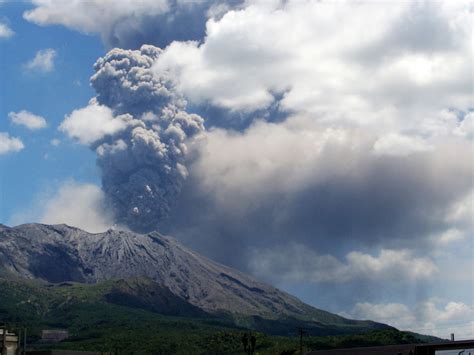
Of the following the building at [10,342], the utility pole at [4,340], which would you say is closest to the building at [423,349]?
the building at [10,342]

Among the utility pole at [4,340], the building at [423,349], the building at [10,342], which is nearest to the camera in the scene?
the building at [423,349]

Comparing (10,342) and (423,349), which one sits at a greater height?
(10,342)

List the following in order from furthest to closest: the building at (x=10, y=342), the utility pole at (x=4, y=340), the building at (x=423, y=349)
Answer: the building at (x=10, y=342), the utility pole at (x=4, y=340), the building at (x=423, y=349)

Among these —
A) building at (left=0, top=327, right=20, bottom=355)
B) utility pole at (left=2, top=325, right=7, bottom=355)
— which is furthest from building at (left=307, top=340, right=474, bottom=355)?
utility pole at (left=2, top=325, right=7, bottom=355)

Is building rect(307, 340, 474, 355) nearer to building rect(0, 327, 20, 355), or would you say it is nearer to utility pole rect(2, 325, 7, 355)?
building rect(0, 327, 20, 355)

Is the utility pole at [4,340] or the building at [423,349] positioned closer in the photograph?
the building at [423,349]

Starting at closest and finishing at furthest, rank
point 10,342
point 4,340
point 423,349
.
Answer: point 4,340 → point 423,349 → point 10,342

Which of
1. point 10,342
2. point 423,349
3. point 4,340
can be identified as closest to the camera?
point 4,340

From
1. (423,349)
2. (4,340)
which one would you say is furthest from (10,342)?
(423,349)

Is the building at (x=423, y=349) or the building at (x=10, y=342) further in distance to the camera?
the building at (x=10, y=342)

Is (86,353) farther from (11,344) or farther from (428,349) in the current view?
(428,349)

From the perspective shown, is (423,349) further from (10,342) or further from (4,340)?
(10,342)

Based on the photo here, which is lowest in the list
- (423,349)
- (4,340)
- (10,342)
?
(423,349)

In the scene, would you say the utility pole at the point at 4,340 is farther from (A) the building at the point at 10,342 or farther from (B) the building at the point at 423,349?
(B) the building at the point at 423,349
